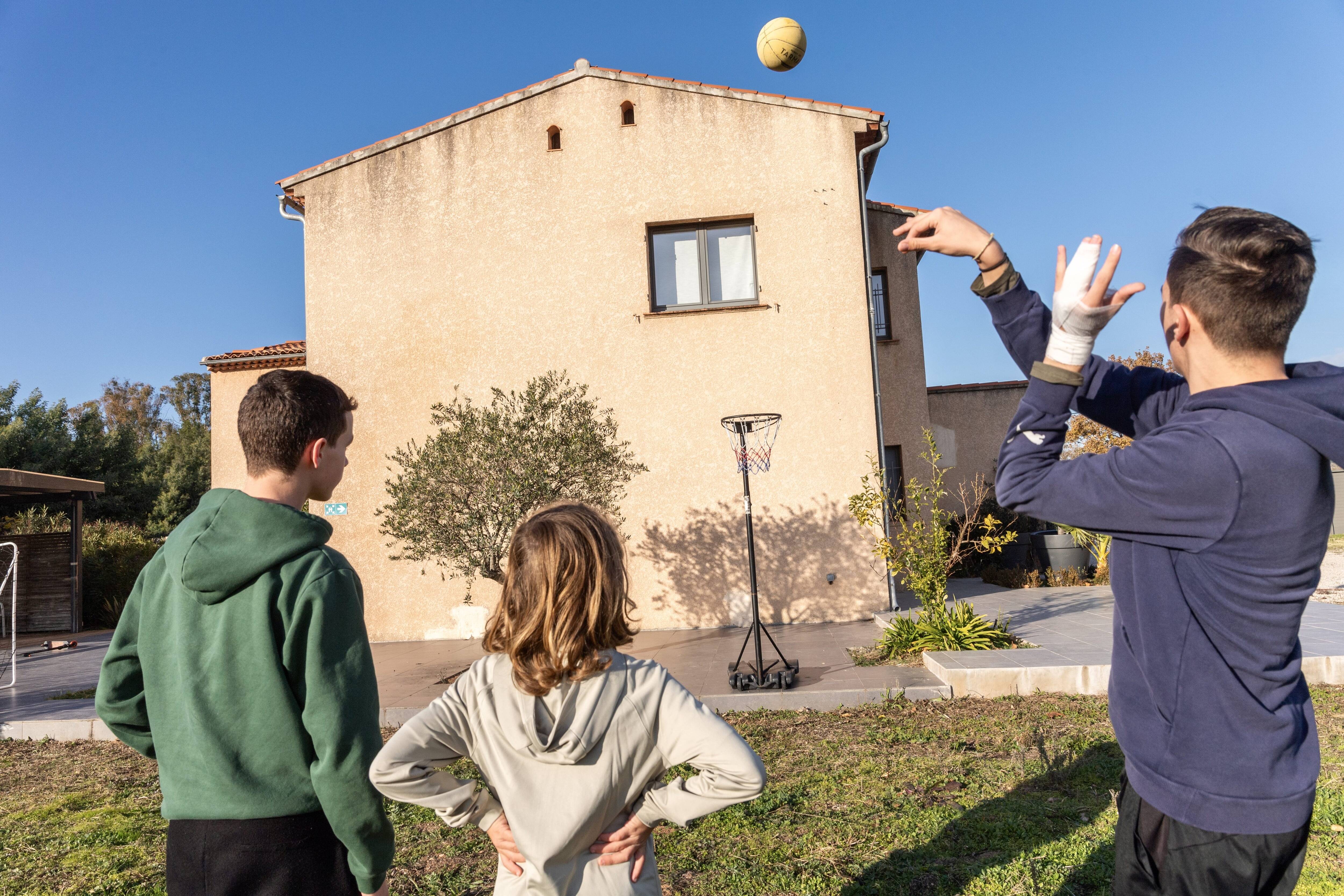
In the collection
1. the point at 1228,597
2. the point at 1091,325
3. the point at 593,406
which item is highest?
the point at 593,406

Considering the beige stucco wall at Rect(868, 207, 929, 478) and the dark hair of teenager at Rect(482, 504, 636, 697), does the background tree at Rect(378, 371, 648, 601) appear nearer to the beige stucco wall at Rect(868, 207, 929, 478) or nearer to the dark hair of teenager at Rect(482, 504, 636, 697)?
the dark hair of teenager at Rect(482, 504, 636, 697)

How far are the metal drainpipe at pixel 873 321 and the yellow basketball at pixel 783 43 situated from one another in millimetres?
1439

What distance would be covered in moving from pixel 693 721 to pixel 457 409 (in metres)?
8.05

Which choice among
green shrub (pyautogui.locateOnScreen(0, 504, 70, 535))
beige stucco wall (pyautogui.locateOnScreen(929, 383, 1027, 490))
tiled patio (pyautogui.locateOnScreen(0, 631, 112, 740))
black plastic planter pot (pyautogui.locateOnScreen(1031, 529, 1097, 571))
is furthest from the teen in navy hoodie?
green shrub (pyautogui.locateOnScreen(0, 504, 70, 535))

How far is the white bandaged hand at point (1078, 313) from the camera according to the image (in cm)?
140

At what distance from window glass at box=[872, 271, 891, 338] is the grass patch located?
27.5ft

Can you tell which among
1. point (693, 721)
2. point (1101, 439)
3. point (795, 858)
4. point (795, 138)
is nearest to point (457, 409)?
point (795, 138)

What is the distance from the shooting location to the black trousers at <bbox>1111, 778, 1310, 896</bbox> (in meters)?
1.43

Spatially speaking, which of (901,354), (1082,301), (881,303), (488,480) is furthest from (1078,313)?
(881,303)

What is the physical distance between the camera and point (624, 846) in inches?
68.2

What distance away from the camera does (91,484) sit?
13.8 m

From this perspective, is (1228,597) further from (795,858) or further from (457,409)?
(457,409)

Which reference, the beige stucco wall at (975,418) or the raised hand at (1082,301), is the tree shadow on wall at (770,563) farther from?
the raised hand at (1082,301)

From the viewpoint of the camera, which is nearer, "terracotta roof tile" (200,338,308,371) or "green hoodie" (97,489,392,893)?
"green hoodie" (97,489,392,893)
